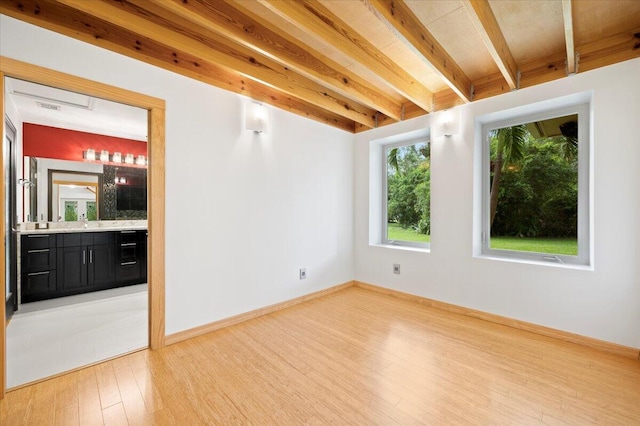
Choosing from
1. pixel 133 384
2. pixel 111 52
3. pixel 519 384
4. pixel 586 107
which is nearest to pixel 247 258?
pixel 133 384

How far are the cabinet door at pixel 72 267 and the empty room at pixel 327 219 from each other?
0.02 m

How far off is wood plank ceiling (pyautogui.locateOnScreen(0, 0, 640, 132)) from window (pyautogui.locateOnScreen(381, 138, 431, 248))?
3.27ft

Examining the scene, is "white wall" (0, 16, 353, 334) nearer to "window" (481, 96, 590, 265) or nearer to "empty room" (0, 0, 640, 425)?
"empty room" (0, 0, 640, 425)

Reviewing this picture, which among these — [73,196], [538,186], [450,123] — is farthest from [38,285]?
[538,186]

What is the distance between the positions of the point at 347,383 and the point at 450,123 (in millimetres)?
2903

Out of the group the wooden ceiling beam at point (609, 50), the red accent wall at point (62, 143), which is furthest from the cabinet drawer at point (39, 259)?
the wooden ceiling beam at point (609, 50)

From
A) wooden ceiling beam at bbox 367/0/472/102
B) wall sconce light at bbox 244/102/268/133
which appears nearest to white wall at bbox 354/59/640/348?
wooden ceiling beam at bbox 367/0/472/102

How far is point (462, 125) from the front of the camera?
10.3 feet

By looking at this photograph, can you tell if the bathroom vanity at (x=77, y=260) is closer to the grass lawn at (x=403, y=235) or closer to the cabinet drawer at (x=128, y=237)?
the cabinet drawer at (x=128, y=237)

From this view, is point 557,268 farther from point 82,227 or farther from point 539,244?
point 82,227

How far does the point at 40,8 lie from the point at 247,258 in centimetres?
245

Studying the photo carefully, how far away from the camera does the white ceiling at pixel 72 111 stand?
302cm

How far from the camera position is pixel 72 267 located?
369 cm

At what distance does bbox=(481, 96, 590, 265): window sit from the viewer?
2586mm
